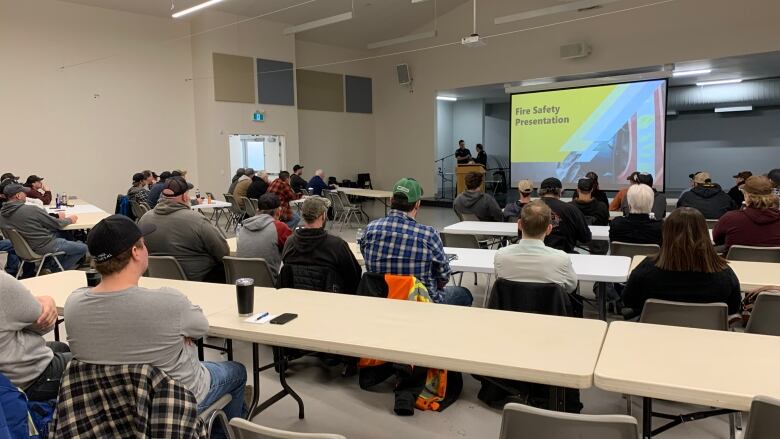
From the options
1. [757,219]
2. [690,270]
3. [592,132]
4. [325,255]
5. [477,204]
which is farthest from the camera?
[592,132]

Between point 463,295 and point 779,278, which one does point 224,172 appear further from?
point 779,278

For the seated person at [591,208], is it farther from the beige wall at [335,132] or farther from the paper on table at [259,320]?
the beige wall at [335,132]

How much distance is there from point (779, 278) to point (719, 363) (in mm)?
1695

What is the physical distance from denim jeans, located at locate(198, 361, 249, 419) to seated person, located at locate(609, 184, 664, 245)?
3.29m

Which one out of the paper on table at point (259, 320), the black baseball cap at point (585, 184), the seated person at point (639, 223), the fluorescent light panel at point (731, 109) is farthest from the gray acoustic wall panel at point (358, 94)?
the paper on table at point (259, 320)

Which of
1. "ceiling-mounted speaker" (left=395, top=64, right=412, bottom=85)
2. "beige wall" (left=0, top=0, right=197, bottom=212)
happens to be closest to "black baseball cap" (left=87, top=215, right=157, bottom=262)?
"beige wall" (left=0, top=0, right=197, bottom=212)

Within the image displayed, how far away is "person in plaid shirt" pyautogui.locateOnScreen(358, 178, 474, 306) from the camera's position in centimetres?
290

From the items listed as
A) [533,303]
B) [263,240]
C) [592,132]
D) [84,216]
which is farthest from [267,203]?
[592,132]

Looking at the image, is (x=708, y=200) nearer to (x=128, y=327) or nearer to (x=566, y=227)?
(x=566, y=227)

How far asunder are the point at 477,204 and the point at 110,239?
480cm

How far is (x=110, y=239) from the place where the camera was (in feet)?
5.90

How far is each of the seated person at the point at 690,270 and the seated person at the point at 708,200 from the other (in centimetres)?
378

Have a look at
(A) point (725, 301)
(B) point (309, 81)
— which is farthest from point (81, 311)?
(B) point (309, 81)

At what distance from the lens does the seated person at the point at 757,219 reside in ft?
12.8
